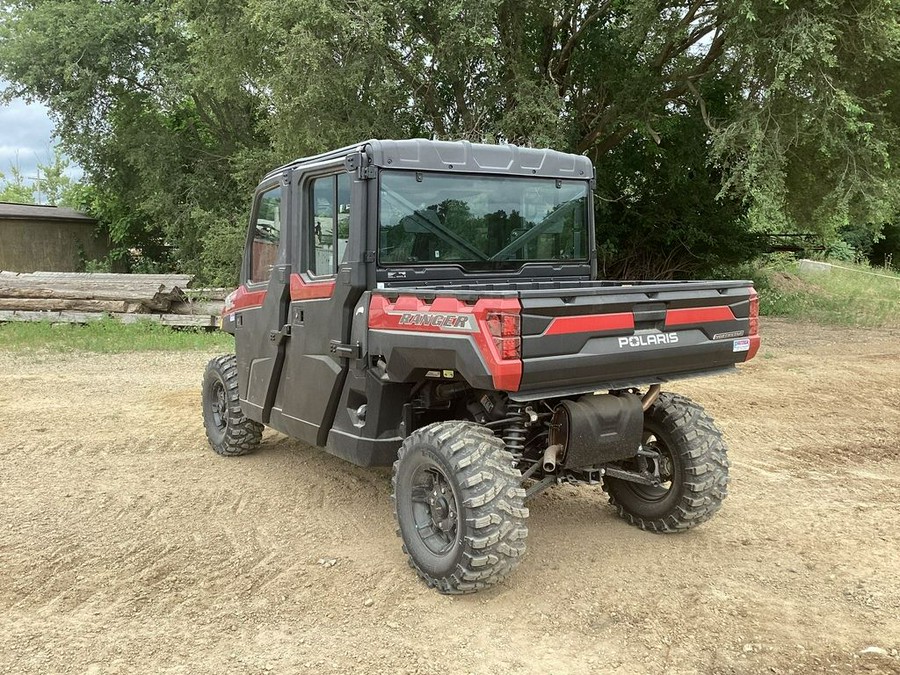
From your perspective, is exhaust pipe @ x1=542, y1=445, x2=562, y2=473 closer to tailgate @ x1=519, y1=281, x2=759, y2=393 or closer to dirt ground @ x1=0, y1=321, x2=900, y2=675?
tailgate @ x1=519, y1=281, x2=759, y2=393

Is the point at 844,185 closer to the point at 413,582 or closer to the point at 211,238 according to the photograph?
the point at 413,582

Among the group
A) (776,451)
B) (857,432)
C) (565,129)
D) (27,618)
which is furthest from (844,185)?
(27,618)

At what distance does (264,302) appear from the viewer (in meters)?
5.46

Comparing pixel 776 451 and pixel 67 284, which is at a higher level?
pixel 67 284

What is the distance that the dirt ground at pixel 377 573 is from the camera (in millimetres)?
3430

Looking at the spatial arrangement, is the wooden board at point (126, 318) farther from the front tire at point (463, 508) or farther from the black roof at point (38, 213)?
the front tire at point (463, 508)

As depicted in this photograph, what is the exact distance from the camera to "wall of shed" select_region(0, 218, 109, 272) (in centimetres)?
1875

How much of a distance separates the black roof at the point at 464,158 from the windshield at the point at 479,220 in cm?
6

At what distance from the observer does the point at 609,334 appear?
392 cm

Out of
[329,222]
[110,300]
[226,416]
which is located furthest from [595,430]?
[110,300]

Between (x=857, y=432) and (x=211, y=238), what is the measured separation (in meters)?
14.0

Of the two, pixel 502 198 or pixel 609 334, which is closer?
pixel 609 334

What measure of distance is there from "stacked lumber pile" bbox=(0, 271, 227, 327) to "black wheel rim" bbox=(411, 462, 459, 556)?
10.9 meters

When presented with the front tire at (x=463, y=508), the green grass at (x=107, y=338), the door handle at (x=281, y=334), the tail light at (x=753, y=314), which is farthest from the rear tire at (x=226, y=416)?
the green grass at (x=107, y=338)
